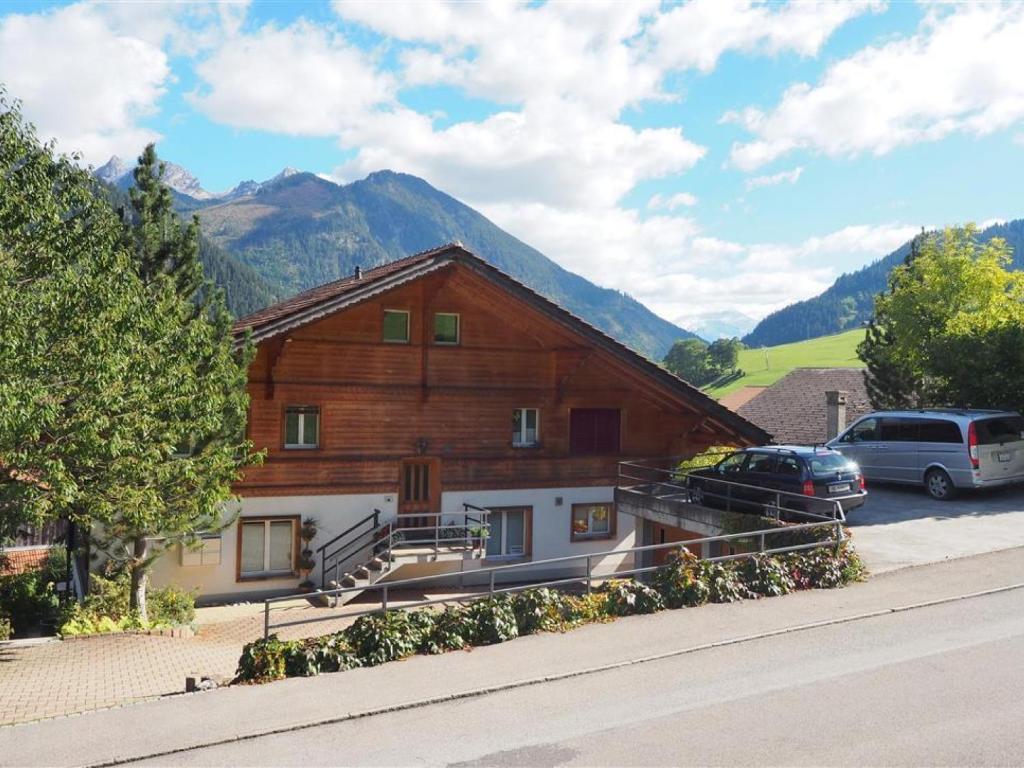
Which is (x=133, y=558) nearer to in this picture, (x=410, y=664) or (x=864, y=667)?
(x=410, y=664)

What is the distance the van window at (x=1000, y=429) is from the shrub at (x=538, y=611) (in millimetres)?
12710

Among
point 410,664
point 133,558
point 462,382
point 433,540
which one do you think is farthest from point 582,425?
point 410,664

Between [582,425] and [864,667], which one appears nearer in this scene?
[864,667]

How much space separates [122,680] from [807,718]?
10334 mm

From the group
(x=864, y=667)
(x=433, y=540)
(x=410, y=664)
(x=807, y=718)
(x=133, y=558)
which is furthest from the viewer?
(x=433, y=540)

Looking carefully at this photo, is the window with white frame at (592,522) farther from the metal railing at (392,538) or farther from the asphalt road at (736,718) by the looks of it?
the asphalt road at (736,718)

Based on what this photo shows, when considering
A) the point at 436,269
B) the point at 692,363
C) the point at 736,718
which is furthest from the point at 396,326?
the point at 692,363

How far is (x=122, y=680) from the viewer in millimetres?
13148

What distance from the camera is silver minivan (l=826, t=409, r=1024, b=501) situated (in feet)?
65.4

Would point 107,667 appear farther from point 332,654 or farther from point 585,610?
point 585,610

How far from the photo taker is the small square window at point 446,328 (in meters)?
23.7

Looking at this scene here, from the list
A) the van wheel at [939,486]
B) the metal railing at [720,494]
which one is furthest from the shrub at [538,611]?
the van wheel at [939,486]

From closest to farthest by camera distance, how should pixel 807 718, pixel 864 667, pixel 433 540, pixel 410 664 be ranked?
pixel 807 718
pixel 864 667
pixel 410 664
pixel 433 540

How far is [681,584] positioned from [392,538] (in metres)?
10.4
